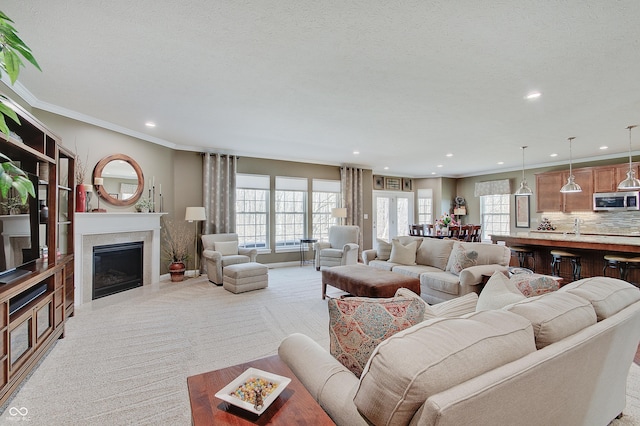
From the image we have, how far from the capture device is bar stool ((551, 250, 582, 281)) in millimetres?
4805

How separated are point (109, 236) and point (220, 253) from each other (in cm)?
170

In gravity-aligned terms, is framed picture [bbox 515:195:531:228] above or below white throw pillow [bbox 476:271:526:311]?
above

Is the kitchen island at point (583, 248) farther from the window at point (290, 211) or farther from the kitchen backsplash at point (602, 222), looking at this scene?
the window at point (290, 211)

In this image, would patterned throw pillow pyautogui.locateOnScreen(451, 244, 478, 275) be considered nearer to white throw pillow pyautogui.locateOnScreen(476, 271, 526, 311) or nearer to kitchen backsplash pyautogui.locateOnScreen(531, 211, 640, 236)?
white throw pillow pyautogui.locateOnScreen(476, 271, 526, 311)

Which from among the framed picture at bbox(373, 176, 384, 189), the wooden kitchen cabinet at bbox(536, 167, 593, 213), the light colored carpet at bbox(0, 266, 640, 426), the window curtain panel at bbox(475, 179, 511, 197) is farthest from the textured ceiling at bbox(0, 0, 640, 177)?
the framed picture at bbox(373, 176, 384, 189)

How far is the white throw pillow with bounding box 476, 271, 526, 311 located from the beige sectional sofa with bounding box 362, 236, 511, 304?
211 centimetres

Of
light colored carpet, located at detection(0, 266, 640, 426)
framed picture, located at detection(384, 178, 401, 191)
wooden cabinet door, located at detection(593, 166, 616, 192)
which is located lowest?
light colored carpet, located at detection(0, 266, 640, 426)

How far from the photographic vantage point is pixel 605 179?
6746mm

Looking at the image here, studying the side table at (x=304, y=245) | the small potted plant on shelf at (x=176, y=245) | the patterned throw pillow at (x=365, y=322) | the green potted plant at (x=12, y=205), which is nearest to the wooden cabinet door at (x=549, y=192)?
the side table at (x=304, y=245)

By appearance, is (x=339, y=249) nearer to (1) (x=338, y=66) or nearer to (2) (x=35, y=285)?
(1) (x=338, y=66)

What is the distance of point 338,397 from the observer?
116cm

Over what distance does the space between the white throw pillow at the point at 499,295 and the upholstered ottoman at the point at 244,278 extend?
3.78m

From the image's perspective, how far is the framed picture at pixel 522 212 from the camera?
27.6 ft

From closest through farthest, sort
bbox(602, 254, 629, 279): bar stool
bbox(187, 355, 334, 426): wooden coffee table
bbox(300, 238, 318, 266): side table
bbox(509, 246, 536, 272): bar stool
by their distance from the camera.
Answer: bbox(187, 355, 334, 426): wooden coffee table < bbox(602, 254, 629, 279): bar stool < bbox(509, 246, 536, 272): bar stool < bbox(300, 238, 318, 266): side table
